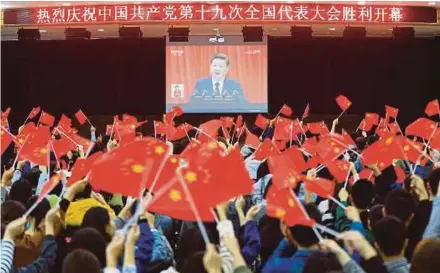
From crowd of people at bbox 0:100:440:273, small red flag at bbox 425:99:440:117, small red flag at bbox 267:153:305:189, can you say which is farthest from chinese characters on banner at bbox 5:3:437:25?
small red flag at bbox 267:153:305:189

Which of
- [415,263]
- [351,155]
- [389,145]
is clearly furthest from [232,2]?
[415,263]

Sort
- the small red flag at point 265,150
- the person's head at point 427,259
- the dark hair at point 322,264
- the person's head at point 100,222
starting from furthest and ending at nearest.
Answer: the small red flag at point 265,150 < the person's head at point 100,222 < the dark hair at point 322,264 < the person's head at point 427,259

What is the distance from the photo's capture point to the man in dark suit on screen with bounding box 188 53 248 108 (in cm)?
1194

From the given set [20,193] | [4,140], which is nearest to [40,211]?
[20,193]

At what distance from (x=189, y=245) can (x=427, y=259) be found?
1.02 m

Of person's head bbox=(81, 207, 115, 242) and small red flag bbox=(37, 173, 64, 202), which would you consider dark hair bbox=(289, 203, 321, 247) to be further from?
small red flag bbox=(37, 173, 64, 202)

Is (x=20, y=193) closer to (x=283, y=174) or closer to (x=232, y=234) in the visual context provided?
(x=283, y=174)

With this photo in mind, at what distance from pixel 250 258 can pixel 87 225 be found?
2.39 feet

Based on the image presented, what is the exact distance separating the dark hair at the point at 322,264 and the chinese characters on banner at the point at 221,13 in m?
9.06

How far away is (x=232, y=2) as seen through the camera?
36.5 ft

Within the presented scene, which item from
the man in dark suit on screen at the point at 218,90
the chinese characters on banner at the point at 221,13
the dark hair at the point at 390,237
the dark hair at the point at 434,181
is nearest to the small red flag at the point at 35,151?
the dark hair at the point at 434,181

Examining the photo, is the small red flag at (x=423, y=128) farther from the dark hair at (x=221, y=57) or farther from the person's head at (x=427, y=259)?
the dark hair at (x=221, y=57)

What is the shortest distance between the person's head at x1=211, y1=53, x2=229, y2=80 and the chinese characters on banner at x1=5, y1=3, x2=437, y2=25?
37.7 inches

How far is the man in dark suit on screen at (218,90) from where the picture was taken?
11938mm
